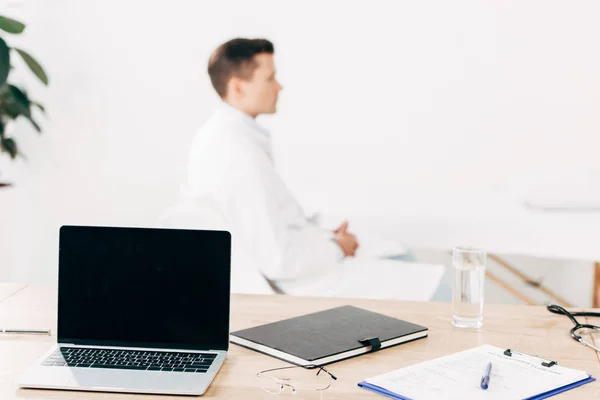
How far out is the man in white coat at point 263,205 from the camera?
2811 mm

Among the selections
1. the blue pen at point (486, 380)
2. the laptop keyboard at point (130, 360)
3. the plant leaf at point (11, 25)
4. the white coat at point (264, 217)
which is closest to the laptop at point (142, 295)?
the laptop keyboard at point (130, 360)

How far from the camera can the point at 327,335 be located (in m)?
1.31

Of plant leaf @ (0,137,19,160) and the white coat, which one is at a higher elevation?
plant leaf @ (0,137,19,160)

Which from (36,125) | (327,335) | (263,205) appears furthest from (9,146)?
(327,335)

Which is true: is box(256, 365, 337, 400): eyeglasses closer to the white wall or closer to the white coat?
the white coat

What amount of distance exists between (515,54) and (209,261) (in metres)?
2.01

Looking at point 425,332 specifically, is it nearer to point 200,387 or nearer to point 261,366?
point 261,366

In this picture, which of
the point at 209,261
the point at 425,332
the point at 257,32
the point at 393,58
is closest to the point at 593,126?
the point at 393,58

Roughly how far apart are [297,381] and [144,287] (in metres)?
0.33

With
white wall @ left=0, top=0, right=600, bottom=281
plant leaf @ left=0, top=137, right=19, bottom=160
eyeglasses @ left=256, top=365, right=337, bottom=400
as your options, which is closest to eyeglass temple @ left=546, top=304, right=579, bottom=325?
eyeglasses @ left=256, top=365, right=337, bottom=400

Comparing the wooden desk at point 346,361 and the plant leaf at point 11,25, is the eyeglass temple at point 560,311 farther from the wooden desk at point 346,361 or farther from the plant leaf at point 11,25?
the plant leaf at point 11,25

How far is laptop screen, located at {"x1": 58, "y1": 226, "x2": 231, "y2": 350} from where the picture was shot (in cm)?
126

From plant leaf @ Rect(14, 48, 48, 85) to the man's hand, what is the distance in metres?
1.28

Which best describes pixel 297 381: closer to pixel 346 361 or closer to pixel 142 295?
pixel 346 361
